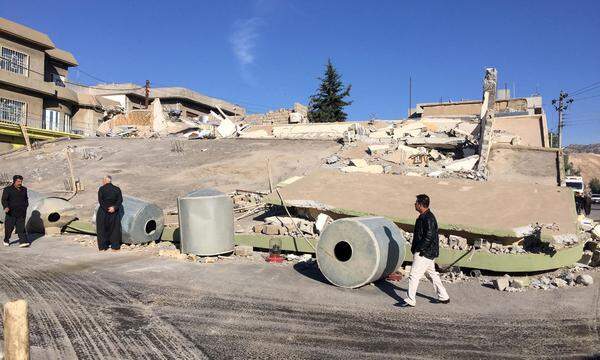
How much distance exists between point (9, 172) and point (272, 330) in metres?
20.5

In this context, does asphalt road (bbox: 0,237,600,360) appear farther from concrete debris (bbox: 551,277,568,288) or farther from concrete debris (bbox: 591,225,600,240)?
concrete debris (bbox: 591,225,600,240)

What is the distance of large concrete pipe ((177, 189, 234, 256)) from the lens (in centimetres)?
888

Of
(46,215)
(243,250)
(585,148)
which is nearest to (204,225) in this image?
(243,250)

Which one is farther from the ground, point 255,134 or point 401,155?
point 255,134

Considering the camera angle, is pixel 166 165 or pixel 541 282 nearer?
pixel 541 282

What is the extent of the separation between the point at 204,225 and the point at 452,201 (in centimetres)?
548

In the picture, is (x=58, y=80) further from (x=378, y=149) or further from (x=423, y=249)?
(x=423, y=249)

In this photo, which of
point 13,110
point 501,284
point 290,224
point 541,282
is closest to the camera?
point 501,284

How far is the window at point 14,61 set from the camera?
30802mm

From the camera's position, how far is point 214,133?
27.7 m

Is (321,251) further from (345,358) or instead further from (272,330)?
(345,358)

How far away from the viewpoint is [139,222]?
9.92m

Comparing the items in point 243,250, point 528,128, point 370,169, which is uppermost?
point 528,128

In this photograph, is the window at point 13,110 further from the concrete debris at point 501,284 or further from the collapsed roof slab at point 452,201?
the concrete debris at point 501,284
